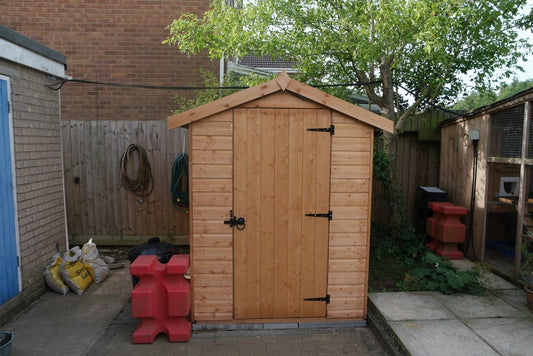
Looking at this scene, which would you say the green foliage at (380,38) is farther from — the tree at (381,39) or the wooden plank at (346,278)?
the wooden plank at (346,278)

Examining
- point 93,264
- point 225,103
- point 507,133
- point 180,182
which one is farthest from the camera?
point 180,182

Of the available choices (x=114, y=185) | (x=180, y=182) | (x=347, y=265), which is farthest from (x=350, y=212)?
(x=114, y=185)

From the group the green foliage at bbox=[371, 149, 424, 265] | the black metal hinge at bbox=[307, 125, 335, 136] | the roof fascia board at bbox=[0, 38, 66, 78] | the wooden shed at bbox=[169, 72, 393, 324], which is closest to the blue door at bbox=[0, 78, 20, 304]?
the roof fascia board at bbox=[0, 38, 66, 78]

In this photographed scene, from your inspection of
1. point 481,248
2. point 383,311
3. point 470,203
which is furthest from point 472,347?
point 470,203

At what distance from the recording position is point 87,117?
8.31 meters

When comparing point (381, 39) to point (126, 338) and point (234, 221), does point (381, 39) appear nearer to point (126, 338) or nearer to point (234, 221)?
point (234, 221)

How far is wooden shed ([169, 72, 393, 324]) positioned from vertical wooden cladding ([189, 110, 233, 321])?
0.01 metres

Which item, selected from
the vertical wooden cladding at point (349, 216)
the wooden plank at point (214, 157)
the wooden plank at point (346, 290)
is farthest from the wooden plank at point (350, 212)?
the wooden plank at point (214, 157)

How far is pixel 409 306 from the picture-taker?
4523 millimetres

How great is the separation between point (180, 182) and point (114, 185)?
1.27 meters

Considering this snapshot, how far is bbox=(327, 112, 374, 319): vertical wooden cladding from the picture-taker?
14.1ft

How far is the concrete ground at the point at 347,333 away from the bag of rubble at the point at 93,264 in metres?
0.68

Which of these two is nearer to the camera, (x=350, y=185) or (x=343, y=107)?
(x=343, y=107)

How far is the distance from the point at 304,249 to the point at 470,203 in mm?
3257
